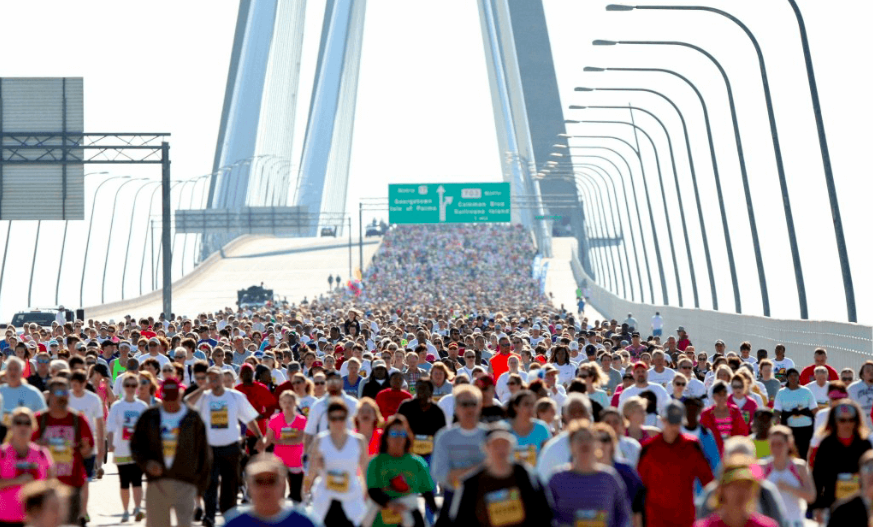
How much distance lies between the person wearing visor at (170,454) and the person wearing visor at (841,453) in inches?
156

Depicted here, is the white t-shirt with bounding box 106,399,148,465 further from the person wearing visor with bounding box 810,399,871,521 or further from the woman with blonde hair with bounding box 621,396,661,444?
the person wearing visor with bounding box 810,399,871,521

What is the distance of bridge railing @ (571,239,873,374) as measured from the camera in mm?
26906

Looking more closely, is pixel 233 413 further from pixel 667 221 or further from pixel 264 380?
pixel 667 221

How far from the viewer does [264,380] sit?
16.9 metres

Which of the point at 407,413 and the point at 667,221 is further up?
the point at 667,221

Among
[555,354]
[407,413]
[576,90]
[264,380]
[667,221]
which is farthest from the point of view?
[667,221]

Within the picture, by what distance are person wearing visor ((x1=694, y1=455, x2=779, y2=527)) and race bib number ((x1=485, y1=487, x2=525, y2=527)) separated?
2.57 feet

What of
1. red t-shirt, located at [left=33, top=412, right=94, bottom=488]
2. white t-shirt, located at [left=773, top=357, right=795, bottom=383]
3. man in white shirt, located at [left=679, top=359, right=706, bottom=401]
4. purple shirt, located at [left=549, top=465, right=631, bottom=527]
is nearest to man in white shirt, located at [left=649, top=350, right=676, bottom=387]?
man in white shirt, located at [left=679, top=359, right=706, bottom=401]

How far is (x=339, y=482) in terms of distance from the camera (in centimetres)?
1026

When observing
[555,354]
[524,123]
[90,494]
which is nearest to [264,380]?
[90,494]

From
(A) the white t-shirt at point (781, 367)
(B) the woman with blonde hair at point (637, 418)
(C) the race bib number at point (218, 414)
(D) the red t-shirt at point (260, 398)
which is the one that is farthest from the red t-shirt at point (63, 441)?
(A) the white t-shirt at point (781, 367)

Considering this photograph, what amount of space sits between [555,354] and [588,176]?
222ft

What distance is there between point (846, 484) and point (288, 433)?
5.14 meters

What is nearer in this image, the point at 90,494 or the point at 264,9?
the point at 90,494
